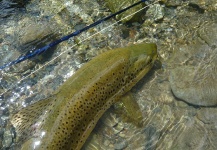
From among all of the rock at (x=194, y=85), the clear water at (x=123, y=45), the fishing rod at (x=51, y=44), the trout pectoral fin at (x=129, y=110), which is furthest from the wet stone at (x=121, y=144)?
the fishing rod at (x=51, y=44)

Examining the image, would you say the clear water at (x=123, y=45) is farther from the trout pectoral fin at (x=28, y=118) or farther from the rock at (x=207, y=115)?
the trout pectoral fin at (x=28, y=118)

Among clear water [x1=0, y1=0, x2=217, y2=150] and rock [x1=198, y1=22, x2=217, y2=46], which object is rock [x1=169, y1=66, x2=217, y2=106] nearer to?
clear water [x1=0, y1=0, x2=217, y2=150]

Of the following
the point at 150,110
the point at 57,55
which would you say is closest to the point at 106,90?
the point at 150,110

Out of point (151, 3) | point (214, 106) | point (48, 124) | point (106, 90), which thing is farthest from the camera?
point (151, 3)

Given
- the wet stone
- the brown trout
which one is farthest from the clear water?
the brown trout

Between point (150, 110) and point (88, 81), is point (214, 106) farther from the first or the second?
point (88, 81)
